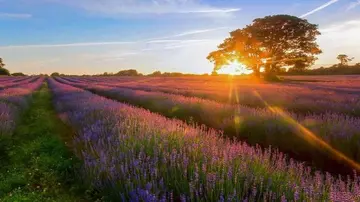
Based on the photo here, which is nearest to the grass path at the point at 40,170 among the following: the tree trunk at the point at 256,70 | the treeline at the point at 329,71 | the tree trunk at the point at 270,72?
the tree trunk at the point at 270,72

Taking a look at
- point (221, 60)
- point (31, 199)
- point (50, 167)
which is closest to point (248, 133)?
point (50, 167)

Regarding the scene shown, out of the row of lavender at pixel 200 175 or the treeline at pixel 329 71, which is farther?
the treeline at pixel 329 71

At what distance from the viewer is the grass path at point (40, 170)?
12.7 feet

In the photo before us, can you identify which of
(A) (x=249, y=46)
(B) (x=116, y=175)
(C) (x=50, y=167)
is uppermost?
(A) (x=249, y=46)

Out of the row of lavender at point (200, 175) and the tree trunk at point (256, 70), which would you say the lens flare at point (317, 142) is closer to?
the row of lavender at point (200, 175)

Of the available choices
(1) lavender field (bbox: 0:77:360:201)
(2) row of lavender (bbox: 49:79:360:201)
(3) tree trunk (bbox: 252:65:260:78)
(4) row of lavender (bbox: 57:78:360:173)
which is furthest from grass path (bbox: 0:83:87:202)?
(3) tree trunk (bbox: 252:65:260:78)

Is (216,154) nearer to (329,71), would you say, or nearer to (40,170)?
(40,170)

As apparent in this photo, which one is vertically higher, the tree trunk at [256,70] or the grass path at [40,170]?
the tree trunk at [256,70]

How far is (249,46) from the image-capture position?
38.0m

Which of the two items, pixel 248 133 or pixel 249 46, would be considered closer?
pixel 248 133

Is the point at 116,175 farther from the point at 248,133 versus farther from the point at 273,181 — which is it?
the point at 248,133

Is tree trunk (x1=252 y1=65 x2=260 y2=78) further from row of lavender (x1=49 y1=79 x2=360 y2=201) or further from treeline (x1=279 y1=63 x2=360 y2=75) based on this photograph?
row of lavender (x1=49 y1=79 x2=360 y2=201)

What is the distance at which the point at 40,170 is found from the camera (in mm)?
4738

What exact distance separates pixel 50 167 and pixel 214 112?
14.6 feet
